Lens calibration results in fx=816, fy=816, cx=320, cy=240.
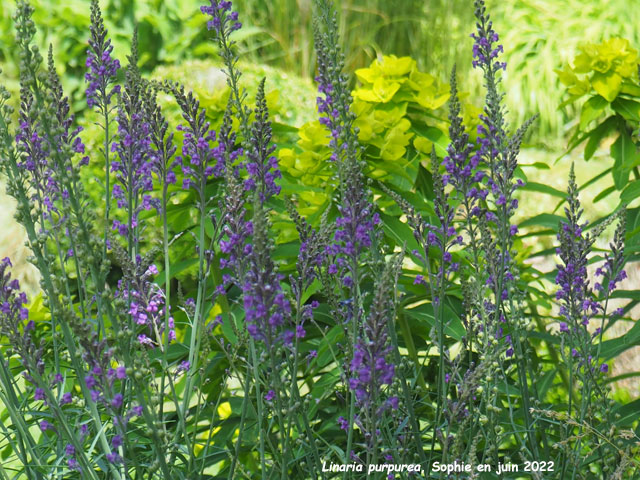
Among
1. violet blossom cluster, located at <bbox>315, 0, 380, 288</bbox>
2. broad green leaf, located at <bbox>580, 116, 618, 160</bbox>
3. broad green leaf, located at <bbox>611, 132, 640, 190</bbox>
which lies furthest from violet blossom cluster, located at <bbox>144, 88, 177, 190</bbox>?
broad green leaf, located at <bbox>580, 116, 618, 160</bbox>

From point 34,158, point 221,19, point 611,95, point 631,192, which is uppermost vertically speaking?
point 221,19

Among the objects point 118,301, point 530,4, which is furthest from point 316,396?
point 530,4

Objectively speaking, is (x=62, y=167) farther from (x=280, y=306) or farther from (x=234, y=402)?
(x=234, y=402)

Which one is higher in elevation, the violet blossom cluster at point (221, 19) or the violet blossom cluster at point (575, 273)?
the violet blossom cluster at point (221, 19)

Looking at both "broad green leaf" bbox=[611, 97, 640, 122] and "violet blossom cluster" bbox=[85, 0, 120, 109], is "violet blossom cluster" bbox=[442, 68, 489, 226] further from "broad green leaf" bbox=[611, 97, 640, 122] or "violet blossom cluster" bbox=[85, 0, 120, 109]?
"broad green leaf" bbox=[611, 97, 640, 122]

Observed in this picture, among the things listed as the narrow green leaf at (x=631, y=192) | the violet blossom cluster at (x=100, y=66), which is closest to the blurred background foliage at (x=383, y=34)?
the narrow green leaf at (x=631, y=192)

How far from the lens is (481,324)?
1939 millimetres

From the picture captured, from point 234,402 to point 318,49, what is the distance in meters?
1.22

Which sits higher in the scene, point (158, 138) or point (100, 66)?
point (100, 66)

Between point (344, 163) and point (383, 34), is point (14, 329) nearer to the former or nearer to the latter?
point (344, 163)

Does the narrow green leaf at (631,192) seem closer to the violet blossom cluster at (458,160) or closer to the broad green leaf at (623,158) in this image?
the broad green leaf at (623,158)

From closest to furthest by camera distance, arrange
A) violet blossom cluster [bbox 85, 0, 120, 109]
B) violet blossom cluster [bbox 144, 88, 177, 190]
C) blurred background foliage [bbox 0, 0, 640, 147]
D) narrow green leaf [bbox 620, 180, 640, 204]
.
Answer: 1. violet blossom cluster [bbox 144, 88, 177, 190]
2. violet blossom cluster [bbox 85, 0, 120, 109]
3. narrow green leaf [bbox 620, 180, 640, 204]
4. blurred background foliage [bbox 0, 0, 640, 147]

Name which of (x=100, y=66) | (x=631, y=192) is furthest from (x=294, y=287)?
(x=631, y=192)

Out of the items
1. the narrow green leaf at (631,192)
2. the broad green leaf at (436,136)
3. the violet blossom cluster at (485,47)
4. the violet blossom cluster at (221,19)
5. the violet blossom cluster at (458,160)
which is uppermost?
the violet blossom cluster at (221,19)
